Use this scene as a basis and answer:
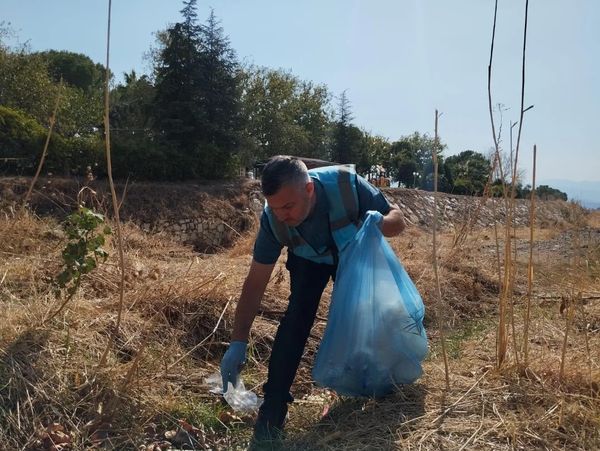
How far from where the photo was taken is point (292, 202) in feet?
6.89

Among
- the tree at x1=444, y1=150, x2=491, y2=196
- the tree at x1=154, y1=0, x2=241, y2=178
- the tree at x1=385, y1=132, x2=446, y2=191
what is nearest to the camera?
the tree at x1=444, y1=150, x2=491, y2=196

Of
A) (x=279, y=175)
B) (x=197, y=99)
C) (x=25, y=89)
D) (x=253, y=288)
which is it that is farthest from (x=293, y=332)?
(x=25, y=89)

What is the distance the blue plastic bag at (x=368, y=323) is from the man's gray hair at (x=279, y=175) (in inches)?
14.0

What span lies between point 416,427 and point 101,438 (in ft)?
4.02

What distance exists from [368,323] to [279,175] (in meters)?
0.70

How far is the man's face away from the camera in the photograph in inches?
82.0

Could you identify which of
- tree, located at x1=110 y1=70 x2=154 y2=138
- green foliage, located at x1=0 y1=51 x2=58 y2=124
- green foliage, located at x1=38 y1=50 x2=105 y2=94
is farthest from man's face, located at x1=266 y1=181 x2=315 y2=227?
green foliage, located at x1=38 y1=50 x2=105 y2=94

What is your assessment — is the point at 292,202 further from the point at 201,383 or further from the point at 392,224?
the point at 201,383

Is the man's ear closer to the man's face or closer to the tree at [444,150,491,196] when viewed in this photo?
the man's face

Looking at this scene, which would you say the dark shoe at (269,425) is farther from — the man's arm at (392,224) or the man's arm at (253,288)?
the man's arm at (392,224)

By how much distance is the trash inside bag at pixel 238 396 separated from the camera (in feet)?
8.09

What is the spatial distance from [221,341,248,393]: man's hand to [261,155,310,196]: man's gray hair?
2.31ft

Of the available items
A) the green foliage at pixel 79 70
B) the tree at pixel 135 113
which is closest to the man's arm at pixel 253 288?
the tree at pixel 135 113

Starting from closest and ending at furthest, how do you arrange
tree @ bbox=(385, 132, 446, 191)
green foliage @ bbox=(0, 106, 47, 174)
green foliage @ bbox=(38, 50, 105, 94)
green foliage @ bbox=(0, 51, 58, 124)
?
green foliage @ bbox=(0, 106, 47, 174) < green foliage @ bbox=(0, 51, 58, 124) < tree @ bbox=(385, 132, 446, 191) < green foliage @ bbox=(38, 50, 105, 94)
